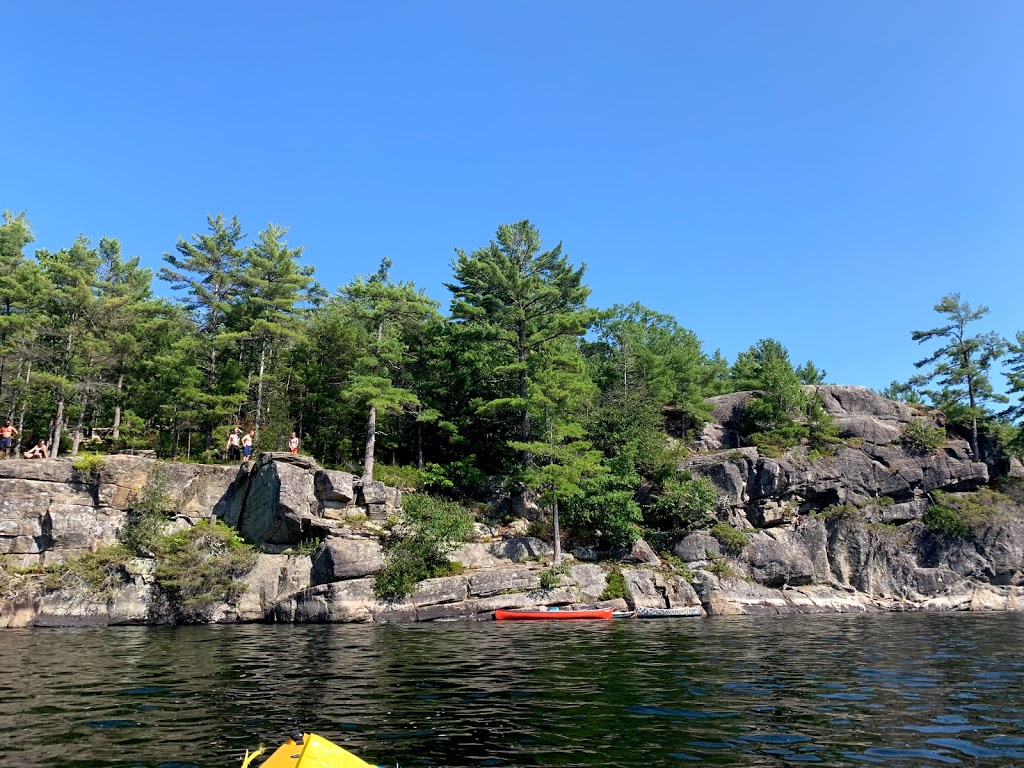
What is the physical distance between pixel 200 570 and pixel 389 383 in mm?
14418

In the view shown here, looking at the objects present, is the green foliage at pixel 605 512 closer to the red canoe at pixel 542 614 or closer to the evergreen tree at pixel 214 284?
the red canoe at pixel 542 614

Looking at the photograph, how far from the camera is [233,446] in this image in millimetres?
38938

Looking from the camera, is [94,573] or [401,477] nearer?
[94,573]

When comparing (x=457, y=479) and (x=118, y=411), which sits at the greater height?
(x=118, y=411)

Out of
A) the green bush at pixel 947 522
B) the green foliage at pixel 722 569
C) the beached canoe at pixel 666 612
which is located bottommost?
the beached canoe at pixel 666 612

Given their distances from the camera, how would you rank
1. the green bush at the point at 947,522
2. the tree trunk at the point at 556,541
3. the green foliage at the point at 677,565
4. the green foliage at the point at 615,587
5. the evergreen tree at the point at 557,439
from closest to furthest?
the green foliage at the point at 615,587, the tree trunk at the point at 556,541, the green foliage at the point at 677,565, the evergreen tree at the point at 557,439, the green bush at the point at 947,522

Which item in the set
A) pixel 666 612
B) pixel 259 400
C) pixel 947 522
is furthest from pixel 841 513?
pixel 259 400

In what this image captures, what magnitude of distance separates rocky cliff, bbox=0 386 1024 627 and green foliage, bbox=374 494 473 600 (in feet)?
2.11

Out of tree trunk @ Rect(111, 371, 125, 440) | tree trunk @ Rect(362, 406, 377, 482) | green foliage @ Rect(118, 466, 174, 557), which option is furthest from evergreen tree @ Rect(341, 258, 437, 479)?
tree trunk @ Rect(111, 371, 125, 440)

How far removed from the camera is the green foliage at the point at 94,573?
28.6 m

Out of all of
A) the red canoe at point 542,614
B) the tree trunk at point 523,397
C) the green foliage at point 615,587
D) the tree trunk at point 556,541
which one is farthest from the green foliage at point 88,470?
the green foliage at point 615,587

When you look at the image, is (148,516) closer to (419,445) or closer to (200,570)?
(200,570)

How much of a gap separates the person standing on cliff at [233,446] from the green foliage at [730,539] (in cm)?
2966

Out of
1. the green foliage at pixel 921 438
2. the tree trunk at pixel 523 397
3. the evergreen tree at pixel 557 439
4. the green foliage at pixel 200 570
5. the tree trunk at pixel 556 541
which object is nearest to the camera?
the green foliage at pixel 200 570
